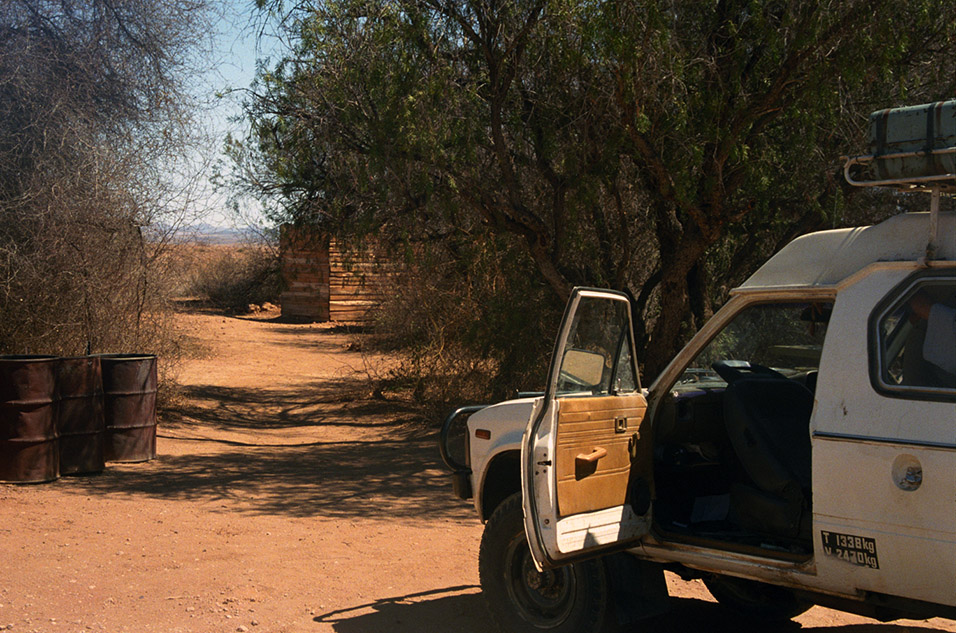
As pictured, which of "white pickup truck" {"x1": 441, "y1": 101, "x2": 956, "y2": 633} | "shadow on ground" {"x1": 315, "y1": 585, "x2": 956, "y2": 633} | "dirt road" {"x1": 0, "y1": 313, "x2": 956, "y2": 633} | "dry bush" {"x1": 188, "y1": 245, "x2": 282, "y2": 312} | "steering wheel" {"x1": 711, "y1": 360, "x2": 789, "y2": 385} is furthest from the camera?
"dry bush" {"x1": 188, "y1": 245, "x2": 282, "y2": 312}

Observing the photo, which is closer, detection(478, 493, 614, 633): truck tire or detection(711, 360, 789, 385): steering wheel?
detection(478, 493, 614, 633): truck tire

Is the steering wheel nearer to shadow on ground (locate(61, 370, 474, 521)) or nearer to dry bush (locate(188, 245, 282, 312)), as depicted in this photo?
shadow on ground (locate(61, 370, 474, 521))

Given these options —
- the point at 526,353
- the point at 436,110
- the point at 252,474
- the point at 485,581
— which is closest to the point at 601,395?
the point at 485,581

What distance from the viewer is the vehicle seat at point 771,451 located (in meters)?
4.04

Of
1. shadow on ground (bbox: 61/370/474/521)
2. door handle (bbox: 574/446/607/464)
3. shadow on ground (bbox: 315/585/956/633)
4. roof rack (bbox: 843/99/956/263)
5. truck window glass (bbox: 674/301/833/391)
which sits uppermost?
roof rack (bbox: 843/99/956/263)

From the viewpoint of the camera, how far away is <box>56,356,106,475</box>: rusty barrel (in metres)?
8.62

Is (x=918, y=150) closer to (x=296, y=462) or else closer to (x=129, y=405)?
(x=129, y=405)

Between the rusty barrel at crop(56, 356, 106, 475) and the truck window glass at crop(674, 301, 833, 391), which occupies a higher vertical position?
the truck window glass at crop(674, 301, 833, 391)

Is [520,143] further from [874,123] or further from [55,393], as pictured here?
[874,123]

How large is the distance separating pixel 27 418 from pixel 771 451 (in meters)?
6.77

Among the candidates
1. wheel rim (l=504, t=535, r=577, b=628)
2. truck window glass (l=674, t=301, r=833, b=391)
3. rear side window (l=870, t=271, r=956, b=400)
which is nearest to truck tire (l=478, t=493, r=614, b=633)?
wheel rim (l=504, t=535, r=577, b=628)

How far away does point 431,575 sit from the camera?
6012 mm

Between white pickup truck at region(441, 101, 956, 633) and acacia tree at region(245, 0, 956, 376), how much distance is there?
4.07m

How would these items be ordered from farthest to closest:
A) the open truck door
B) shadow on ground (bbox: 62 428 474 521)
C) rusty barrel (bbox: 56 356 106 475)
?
rusty barrel (bbox: 56 356 106 475) < shadow on ground (bbox: 62 428 474 521) < the open truck door
